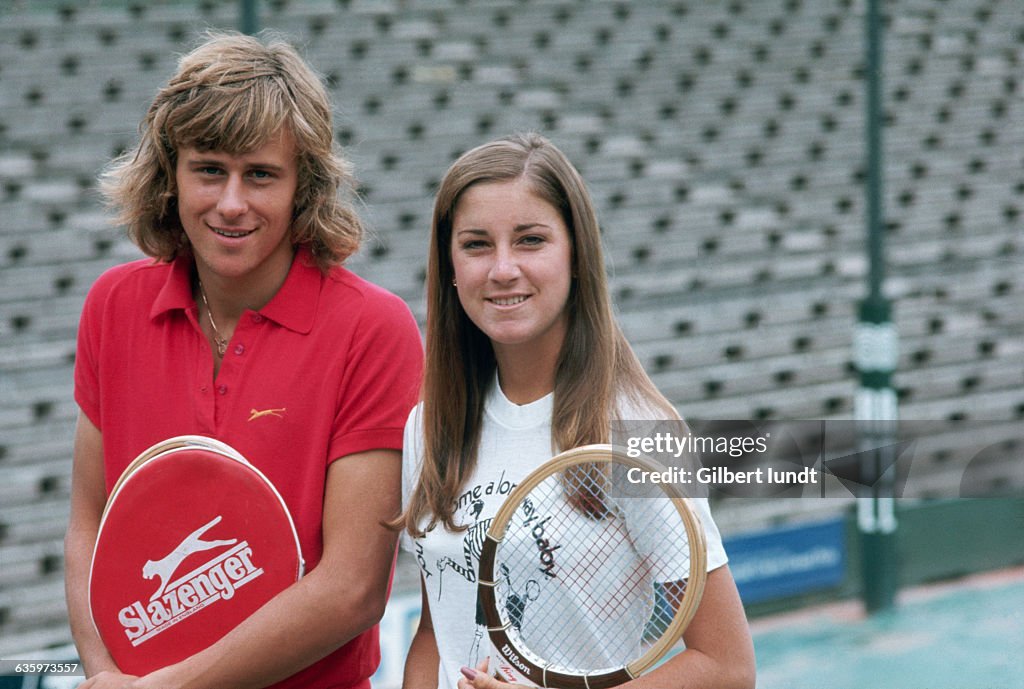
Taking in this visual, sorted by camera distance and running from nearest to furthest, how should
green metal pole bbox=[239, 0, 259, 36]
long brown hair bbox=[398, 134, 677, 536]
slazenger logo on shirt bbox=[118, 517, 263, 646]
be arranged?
long brown hair bbox=[398, 134, 677, 536] → slazenger logo on shirt bbox=[118, 517, 263, 646] → green metal pole bbox=[239, 0, 259, 36]

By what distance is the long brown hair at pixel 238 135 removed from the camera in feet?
7.04

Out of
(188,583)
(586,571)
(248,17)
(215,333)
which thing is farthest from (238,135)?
(248,17)

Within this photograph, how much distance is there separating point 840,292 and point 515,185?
7.36 metres

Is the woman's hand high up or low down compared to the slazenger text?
down

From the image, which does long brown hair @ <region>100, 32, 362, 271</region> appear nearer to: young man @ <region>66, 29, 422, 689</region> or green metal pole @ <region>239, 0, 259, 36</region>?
young man @ <region>66, 29, 422, 689</region>

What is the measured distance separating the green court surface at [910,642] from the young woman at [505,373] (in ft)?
12.1

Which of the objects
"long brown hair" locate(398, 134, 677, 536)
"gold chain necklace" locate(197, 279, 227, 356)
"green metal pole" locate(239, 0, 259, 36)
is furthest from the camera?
"green metal pole" locate(239, 0, 259, 36)

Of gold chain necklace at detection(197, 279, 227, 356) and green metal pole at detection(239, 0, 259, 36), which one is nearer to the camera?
gold chain necklace at detection(197, 279, 227, 356)

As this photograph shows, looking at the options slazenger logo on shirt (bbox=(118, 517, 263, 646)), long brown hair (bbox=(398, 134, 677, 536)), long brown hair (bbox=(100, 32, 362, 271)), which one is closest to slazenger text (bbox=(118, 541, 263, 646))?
slazenger logo on shirt (bbox=(118, 517, 263, 646))

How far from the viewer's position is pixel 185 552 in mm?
2102

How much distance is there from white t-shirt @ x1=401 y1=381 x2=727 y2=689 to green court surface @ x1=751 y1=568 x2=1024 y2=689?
144 inches

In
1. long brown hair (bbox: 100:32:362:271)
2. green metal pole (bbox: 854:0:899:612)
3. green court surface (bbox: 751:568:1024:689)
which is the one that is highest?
long brown hair (bbox: 100:32:362:271)

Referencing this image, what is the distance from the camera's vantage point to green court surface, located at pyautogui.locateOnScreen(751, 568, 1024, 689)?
6.08 meters

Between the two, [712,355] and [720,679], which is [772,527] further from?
[720,679]
